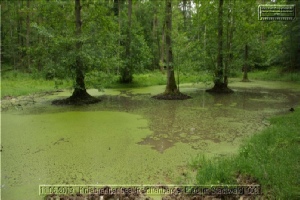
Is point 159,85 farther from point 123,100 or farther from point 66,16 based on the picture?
point 66,16

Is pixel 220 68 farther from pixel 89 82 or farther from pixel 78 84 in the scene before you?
pixel 78 84

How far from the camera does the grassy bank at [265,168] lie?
9.15 feet

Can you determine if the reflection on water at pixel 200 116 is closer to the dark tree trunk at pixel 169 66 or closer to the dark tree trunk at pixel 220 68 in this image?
the dark tree trunk at pixel 169 66

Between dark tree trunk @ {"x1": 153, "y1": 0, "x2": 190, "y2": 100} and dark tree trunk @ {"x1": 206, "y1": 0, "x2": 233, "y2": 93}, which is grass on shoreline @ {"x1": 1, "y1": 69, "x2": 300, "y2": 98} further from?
dark tree trunk @ {"x1": 153, "y1": 0, "x2": 190, "y2": 100}

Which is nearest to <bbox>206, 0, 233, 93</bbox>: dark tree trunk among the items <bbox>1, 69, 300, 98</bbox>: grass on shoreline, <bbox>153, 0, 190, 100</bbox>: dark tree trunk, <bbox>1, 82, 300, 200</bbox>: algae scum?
<bbox>1, 69, 300, 98</bbox>: grass on shoreline

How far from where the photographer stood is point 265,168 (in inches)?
127

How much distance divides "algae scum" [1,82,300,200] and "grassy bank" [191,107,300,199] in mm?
310

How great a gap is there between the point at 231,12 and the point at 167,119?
6319mm

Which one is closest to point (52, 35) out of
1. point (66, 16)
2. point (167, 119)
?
point (66, 16)

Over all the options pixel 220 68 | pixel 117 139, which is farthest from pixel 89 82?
pixel 220 68

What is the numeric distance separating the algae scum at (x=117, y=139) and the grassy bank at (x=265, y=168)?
12.2 inches

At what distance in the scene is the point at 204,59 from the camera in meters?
11.2

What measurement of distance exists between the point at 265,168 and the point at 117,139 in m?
2.73

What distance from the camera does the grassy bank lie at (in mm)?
2790
